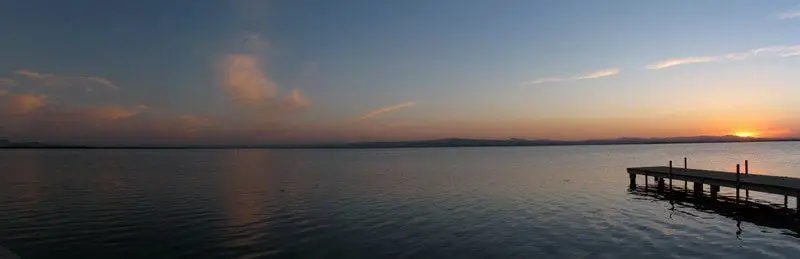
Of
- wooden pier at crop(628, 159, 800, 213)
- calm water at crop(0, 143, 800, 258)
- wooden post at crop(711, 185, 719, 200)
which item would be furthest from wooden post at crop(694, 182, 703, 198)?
calm water at crop(0, 143, 800, 258)

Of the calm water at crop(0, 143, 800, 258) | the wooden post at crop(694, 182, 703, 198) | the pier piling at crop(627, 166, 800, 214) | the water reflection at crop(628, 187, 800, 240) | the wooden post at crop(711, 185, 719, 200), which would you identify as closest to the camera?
the calm water at crop(0, 143, 800, 258)

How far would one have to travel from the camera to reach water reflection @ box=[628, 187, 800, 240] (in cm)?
2516

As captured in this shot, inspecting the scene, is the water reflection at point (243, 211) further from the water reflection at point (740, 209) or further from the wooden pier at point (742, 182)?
the wooden pier at point (742, 182)

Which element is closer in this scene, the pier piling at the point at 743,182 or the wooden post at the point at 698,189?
the pier piling at the point at 743,182

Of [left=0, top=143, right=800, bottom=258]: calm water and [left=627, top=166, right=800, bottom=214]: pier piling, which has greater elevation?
[left=627, top=166, right=800, bottom=214]: pier piling

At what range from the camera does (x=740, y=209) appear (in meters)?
30.4

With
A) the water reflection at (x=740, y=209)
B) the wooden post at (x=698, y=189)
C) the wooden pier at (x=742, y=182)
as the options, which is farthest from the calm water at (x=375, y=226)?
the wooden post at (x=698, y=189)

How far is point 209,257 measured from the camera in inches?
720

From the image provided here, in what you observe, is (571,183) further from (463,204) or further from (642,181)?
(463,204)

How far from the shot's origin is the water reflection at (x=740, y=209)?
990 inches

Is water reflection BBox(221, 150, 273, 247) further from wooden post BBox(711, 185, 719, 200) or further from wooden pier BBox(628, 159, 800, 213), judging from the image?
wooden post BBox(711, 185, 719, 200)

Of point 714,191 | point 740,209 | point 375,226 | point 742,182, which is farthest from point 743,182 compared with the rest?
point 375,226

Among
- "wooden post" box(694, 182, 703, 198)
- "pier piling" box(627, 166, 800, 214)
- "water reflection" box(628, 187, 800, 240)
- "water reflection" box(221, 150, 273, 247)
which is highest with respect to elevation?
"pier piling" box(627, 166, 800, 214)

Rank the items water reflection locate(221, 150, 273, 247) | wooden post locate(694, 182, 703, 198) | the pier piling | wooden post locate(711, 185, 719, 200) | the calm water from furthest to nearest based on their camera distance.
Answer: wooden post locate(694, 182, 703, 198) → wooden post locate(711, 185, 719, 200) → the pier piling → water reflection locate(221, 150, 273, 247) → the calm water
